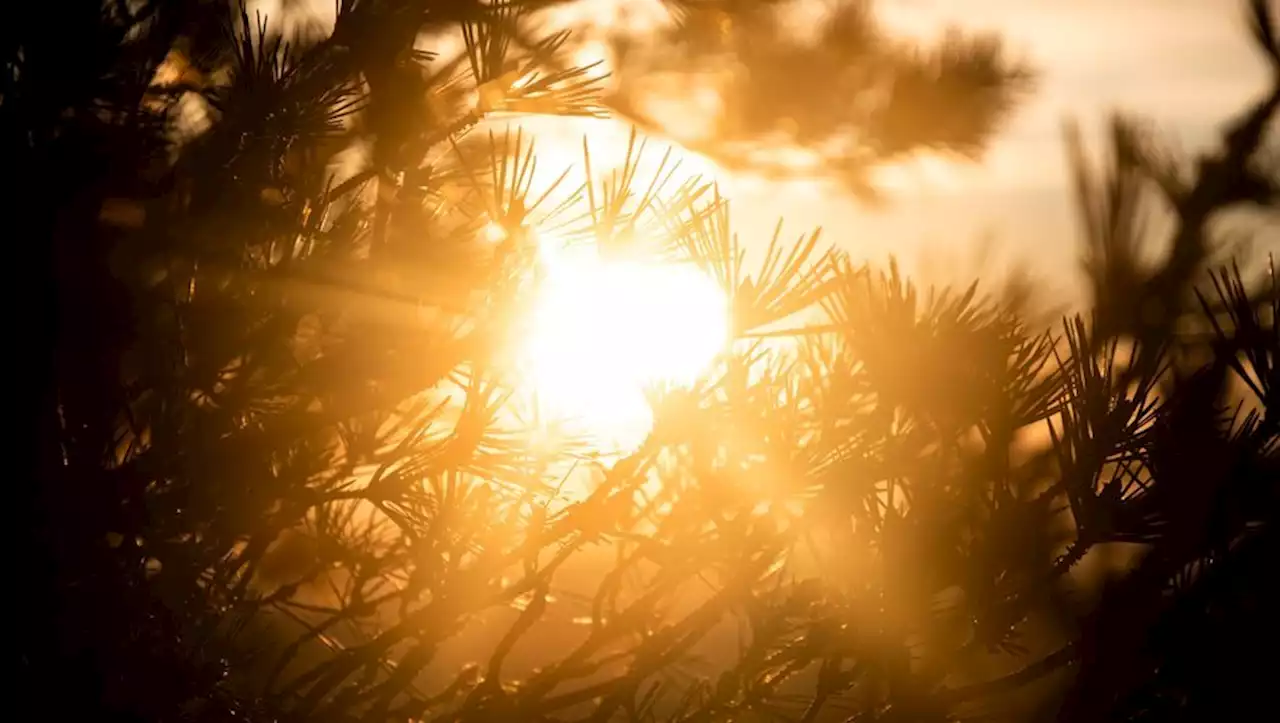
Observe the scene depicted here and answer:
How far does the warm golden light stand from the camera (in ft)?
3.13

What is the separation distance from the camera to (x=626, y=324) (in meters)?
0.98

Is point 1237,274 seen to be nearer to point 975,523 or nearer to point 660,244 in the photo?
point 975,523

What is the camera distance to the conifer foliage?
878 mm

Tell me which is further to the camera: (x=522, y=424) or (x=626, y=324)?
(x=522, y=424)

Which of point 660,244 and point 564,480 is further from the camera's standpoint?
point 564,480

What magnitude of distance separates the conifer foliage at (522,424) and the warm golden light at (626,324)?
0.02 metres

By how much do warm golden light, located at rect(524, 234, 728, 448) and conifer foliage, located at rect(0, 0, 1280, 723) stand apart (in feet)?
0.07

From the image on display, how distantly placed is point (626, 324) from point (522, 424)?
41 centimetres

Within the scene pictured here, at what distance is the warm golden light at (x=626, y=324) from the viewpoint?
0.95 meters

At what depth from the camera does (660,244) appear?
96 centimetres

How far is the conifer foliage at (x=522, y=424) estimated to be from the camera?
878 millimetres

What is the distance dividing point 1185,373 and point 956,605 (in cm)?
34

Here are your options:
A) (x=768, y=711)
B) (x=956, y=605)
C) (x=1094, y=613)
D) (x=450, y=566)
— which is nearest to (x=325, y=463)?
(x=450, y=566)

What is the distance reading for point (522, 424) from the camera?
4.42ft
